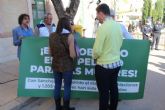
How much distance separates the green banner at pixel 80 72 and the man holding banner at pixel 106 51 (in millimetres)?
811

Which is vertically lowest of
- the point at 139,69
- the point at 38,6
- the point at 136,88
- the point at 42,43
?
the point at 136,88

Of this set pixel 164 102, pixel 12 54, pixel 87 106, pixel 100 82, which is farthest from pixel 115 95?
pixel 12 54

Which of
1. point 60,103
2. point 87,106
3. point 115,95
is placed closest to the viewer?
point 115,95

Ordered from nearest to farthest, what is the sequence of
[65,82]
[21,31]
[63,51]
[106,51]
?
[106,51] < [63,51] < [65,82] < [21,31]

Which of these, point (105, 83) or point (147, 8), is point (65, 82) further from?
point (147, 8)

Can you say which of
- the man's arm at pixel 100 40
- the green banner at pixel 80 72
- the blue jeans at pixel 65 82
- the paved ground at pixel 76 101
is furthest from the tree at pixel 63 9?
the man's arm at pixel 100 40

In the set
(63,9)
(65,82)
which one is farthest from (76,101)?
(63,9)

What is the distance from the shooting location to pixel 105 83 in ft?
15.0

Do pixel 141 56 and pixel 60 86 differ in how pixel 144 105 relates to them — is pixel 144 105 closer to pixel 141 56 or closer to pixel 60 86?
pixel 141 56

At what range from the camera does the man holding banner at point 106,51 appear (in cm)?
428

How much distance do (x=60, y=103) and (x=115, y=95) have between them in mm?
999

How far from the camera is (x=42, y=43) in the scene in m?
5.52

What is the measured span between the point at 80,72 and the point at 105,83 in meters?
1.04

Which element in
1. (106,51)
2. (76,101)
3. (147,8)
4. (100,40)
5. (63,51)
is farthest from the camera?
(147,8)
